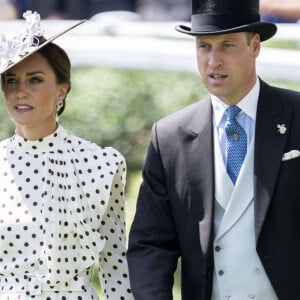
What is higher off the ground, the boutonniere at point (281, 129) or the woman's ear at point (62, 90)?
the woman's ear at point (62, 90)

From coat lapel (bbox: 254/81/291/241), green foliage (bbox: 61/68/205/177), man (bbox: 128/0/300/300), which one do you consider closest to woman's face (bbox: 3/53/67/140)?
man (bbox: 128/0/300/300)

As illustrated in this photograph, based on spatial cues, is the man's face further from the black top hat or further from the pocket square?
the pocket square

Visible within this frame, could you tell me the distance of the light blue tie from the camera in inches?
216

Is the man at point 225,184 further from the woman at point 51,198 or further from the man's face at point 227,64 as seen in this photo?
the woman at point 51,198

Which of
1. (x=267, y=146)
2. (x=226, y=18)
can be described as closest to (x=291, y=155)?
(x=267, y=146)

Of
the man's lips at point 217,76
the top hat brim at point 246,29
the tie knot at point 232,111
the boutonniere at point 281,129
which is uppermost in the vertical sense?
the top hat brim at point 246,29

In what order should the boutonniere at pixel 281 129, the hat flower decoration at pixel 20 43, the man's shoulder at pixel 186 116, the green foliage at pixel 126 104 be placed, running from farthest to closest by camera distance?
the green foliage at pixel 126 104, the hat flower decoration at pixel 20 43, the man's shoulder at pixel 186 116, the boutonniere at pixel 281 129

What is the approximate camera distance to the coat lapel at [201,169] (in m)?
5.44

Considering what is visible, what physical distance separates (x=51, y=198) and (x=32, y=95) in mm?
442

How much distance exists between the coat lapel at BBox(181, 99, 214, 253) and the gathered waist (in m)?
0.58

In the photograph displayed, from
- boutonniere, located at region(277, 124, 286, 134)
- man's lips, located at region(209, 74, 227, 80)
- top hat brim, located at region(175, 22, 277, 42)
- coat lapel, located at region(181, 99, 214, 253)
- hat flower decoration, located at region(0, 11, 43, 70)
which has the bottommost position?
coat lapel, located at region(181, 99, 214, 253)

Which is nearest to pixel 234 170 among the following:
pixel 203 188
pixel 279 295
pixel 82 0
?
pixel 203 188

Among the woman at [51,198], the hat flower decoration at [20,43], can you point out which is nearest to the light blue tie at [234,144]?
the woman at [51,198]

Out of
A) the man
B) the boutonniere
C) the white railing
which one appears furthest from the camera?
the white railing
